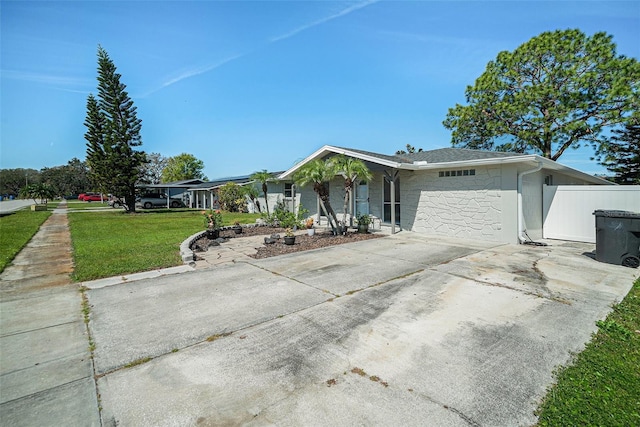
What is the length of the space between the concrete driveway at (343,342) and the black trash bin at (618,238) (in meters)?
0.54

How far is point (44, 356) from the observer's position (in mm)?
3189

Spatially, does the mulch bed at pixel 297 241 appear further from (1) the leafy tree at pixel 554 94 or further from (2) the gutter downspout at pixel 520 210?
(1) the leafy tree at pixel 554 94

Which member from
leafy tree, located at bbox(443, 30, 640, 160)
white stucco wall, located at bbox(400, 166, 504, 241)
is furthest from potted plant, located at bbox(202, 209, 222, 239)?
leafy tree, located at bbox(443, 30, 640, 160)

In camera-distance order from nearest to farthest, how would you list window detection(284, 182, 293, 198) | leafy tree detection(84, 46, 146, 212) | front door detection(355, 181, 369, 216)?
1. front door detection(355, 181, 369, 216)
2. window detection(284, 182, 293, 198)
3. leafy tree detection(84, 46, 146, 212)

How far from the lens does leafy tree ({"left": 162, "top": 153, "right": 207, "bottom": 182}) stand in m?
58.3

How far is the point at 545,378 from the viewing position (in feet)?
8.75

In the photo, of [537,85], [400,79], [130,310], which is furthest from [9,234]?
[537,85]

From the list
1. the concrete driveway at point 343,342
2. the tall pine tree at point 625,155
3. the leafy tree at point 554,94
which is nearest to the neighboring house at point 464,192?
the concrete driveway at point 343,342

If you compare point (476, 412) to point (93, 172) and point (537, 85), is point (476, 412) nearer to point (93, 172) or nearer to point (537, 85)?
point (537, 85)

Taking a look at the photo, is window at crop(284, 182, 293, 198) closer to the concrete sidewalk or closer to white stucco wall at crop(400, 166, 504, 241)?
white stucco wall at crop(400, 166, 504, 241)

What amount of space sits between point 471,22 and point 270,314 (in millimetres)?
11523

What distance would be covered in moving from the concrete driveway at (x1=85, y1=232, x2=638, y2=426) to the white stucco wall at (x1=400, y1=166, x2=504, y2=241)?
3.54 metres

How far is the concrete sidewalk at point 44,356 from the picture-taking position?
236 cm

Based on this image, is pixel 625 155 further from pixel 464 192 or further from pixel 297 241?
pixel 297 241
